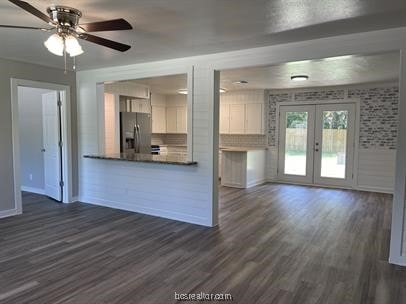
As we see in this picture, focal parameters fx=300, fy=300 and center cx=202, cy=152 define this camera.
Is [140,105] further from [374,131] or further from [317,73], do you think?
[374,131]

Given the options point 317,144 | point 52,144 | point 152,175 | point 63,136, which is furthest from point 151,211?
point 317,144

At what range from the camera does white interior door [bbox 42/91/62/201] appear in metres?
5.59

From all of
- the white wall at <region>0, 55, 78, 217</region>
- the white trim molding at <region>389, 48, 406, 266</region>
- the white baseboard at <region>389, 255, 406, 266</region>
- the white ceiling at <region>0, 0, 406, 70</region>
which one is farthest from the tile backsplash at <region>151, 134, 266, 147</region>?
the white baseboard at <region>389, 255, 406, 266</region>

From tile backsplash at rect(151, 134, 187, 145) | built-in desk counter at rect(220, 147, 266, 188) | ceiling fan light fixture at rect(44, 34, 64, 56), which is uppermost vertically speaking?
ceiling fan light fixture at rect(44, 34, 64, 56)

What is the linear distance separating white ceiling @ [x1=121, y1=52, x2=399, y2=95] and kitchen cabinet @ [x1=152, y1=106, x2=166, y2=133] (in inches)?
55.1

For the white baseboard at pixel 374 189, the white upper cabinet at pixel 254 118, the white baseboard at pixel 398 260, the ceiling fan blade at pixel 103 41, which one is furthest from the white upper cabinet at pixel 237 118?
the ceiling fan blade at pixel 103 41

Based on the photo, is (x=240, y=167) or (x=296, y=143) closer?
(x=240, y=167)

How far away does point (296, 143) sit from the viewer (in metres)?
7.89

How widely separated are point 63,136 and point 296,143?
5564 mm

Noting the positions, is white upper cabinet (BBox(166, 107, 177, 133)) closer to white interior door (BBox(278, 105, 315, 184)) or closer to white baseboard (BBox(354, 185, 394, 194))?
white interior door (BBox(278, 105, 315, 184))

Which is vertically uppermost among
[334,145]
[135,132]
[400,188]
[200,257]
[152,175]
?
[135,132]

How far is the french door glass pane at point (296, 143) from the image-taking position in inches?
306

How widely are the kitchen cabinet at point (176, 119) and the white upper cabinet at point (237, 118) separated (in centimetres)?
150

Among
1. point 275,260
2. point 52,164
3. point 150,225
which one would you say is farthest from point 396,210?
point 52,164
